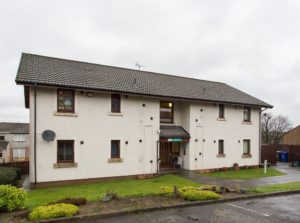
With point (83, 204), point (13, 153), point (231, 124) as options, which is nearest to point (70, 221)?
point (83, 204)

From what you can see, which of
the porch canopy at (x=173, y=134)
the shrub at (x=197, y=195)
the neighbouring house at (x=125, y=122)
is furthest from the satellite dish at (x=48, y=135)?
the shrub at (x=197, y=195)

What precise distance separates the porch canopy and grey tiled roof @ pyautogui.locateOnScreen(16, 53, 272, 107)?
8.20ft

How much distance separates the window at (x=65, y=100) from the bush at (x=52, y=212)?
7.76 meters

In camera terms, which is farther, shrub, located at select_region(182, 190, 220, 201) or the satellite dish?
the satellite dish

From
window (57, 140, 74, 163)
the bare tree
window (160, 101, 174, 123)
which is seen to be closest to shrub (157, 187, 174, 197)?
window (57, 140, 74, 163)

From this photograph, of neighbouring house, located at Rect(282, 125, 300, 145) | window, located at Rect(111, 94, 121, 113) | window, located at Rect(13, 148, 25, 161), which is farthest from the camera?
window, located at Rect(13, 148, 25, 161)

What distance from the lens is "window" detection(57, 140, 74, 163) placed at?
602 inches

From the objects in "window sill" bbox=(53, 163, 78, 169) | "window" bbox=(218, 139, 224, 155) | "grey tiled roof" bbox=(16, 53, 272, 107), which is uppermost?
"grey tiled roof" bbox=(16, 53, 272, 107)

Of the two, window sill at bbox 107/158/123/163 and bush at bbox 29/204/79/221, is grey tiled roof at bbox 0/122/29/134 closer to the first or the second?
window sill at bbox 107/158/123/163

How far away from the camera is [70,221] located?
27.2ft

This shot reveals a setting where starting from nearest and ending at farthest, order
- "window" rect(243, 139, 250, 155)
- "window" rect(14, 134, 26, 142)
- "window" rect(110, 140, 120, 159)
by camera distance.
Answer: "window" rect(110, 140, 120, 159), "window" rect(243, 139, 250, 155), "window" rect(14, 134, 26, 142)

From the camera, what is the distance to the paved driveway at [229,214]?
868 centimetres

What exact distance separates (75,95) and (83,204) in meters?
7.72

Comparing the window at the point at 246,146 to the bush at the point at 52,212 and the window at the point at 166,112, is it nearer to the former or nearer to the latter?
the window at the point at 166,112
